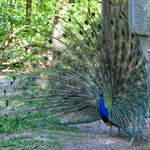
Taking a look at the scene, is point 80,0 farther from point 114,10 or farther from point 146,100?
point 146,100

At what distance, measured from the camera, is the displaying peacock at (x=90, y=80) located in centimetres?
504

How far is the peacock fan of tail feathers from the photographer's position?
5035mm

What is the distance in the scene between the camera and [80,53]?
18.5 ft

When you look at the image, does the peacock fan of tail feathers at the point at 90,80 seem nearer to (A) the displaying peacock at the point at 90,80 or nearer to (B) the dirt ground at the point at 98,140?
(A) the displaying peacock at the point at 90,80

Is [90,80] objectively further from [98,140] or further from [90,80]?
[98,140]

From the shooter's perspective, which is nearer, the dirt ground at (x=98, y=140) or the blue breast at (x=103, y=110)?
the dirt ground at (x=98, y=140)

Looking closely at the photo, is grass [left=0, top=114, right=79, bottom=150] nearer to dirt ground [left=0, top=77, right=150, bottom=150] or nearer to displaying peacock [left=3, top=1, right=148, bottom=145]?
dirt ground [left=0, top=77, right=150, bottom=150]

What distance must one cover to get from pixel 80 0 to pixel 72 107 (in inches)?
294

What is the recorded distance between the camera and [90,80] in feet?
18.1

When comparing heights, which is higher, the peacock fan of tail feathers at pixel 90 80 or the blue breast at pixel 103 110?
the peacock fan of tail feathers at pixel 90 80

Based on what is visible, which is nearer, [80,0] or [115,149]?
[115,149]

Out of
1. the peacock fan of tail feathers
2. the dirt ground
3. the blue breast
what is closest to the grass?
the dirt ground

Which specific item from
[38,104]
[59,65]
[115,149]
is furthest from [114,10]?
[115,149]

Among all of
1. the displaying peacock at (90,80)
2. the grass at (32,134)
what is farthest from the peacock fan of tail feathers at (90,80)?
the grass at (32,134)
